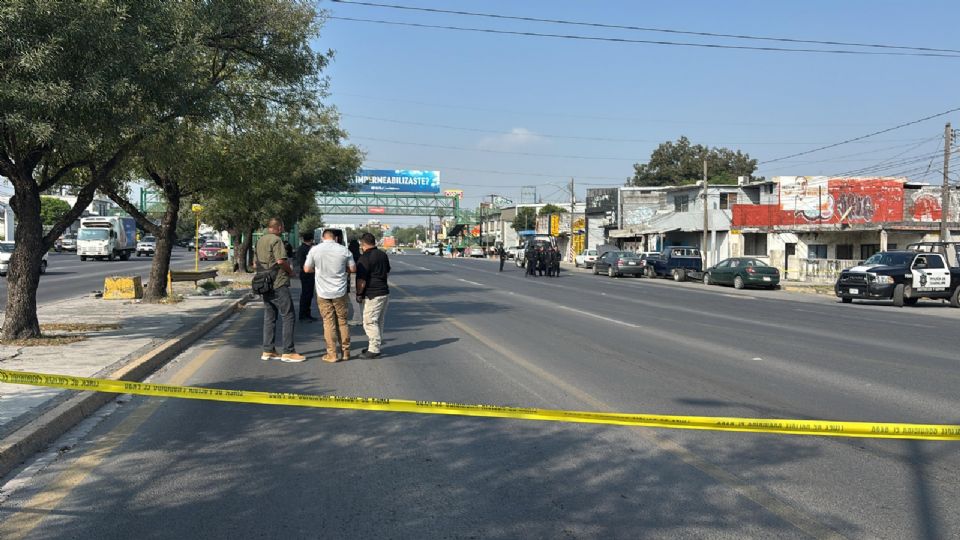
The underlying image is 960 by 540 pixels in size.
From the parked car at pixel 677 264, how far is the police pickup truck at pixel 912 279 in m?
16.0

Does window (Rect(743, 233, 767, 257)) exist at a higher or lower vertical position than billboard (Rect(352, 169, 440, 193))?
lower

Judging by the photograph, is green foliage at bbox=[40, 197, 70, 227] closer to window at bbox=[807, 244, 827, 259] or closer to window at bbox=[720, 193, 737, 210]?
window at bbox=[720, 193, 737, 210]

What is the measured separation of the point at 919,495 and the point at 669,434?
2.04m

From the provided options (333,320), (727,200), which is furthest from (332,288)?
(727,200)

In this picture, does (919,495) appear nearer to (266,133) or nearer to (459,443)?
(459,443)

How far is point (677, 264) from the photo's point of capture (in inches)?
1683

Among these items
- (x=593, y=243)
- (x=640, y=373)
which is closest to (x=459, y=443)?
(x=640, y=373)

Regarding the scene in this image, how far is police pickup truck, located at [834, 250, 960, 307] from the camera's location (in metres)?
25.0

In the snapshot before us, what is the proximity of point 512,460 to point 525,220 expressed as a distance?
99.6 metres

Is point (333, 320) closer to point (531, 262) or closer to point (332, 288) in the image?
point (332, 288)

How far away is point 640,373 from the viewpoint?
391 inches

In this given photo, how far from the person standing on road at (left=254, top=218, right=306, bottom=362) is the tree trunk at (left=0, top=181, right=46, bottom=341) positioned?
3434mm

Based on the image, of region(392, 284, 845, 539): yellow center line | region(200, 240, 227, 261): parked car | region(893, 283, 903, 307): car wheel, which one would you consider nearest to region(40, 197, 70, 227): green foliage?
region(200, 240, 227, 261): parked car

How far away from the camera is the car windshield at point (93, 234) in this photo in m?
58.2
